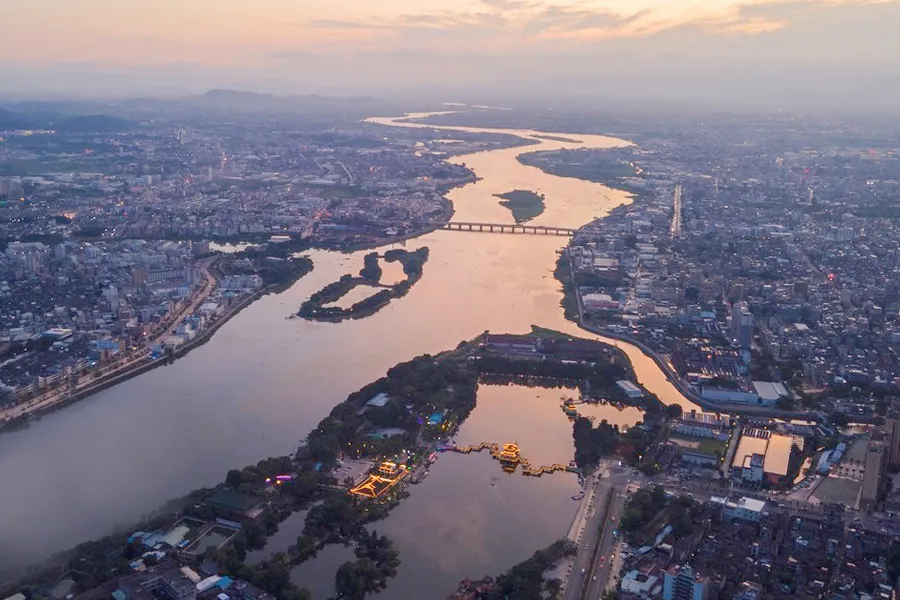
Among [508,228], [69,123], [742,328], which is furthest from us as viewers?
[69,123]

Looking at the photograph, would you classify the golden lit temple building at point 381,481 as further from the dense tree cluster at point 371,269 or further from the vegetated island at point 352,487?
the dense tree cluster at point 371,269

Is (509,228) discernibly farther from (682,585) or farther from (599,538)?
(682,585)

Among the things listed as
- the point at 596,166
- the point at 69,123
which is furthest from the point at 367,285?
the point at 69,123

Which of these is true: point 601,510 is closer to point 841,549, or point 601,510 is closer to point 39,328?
point 841,549

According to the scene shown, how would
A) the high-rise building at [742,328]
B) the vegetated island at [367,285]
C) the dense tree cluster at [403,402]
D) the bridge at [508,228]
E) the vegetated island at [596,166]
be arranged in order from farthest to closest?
the vegetated island at [596,166]
the bridge at [508,228]
the vegetated island at [367,285]
the high-rise building at [742,328]
the dense tree cluster at [403,402]

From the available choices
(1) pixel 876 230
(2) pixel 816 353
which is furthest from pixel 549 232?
(2) pixel 816 353

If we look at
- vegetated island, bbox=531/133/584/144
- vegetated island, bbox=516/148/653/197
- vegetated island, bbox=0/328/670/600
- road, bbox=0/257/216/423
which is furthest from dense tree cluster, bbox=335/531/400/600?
vegetated island, bbox=531/133/584/144

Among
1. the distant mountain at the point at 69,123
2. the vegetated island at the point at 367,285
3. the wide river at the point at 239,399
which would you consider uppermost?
the distant mountain at the point at 69,123

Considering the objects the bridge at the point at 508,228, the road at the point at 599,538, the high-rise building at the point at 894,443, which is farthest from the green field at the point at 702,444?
the bridge at the point at 508,228
